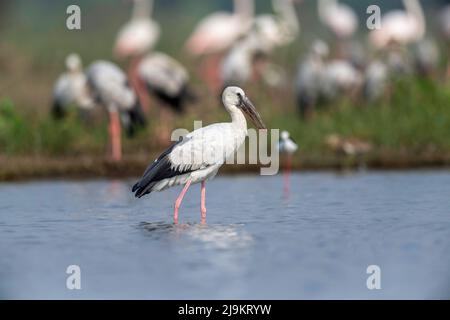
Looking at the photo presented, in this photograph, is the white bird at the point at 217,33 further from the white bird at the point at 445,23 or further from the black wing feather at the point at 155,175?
the black wing feather at the point at 155,175

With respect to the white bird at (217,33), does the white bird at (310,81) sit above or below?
below

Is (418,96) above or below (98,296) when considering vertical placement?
above

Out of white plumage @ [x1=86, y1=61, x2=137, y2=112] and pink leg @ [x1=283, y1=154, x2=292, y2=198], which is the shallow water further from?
white plumage @ [x1=86, y1=61, x2=137, y2=112]

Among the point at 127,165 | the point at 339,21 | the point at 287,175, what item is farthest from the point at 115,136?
the point at 339,21

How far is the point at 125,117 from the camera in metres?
14.9

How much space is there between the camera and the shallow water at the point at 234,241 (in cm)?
689

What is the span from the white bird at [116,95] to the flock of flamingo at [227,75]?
1cm

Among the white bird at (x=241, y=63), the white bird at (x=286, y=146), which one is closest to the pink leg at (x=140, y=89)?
the white bird at (x=241, y=63)

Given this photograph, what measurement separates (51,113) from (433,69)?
8.90 m
